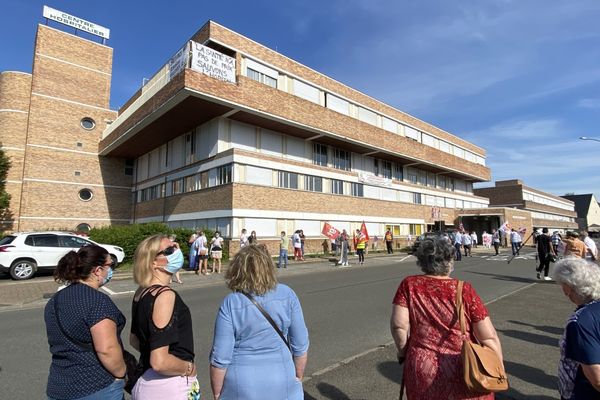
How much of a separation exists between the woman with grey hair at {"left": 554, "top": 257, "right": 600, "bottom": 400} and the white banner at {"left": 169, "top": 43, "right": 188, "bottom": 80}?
2109cm

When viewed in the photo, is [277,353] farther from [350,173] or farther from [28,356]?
[350,173]

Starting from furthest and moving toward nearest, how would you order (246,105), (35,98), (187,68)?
1. (35,98)
2. (246,105)
3. (187,68)

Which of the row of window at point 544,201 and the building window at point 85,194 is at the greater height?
the row of window at point 544,201

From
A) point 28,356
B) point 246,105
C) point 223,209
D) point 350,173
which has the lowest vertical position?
point 28,356

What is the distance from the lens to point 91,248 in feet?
8.31

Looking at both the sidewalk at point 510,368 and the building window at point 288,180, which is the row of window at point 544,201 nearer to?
the building window at point 288,180

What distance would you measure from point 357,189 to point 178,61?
17129 mm

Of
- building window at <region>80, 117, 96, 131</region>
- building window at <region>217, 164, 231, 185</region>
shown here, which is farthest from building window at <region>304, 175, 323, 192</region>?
building window at <region>80, 117, 96, 131</region>

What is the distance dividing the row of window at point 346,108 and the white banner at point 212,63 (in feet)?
7.66

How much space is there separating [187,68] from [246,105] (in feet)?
13.2

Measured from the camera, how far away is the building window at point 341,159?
3089 centimetres

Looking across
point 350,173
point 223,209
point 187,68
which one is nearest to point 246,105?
point 187,68

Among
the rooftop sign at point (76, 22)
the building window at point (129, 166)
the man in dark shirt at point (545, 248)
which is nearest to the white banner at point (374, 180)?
the man in dark shirt at point (545, 248)

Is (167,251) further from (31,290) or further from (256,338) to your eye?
(31,290)
